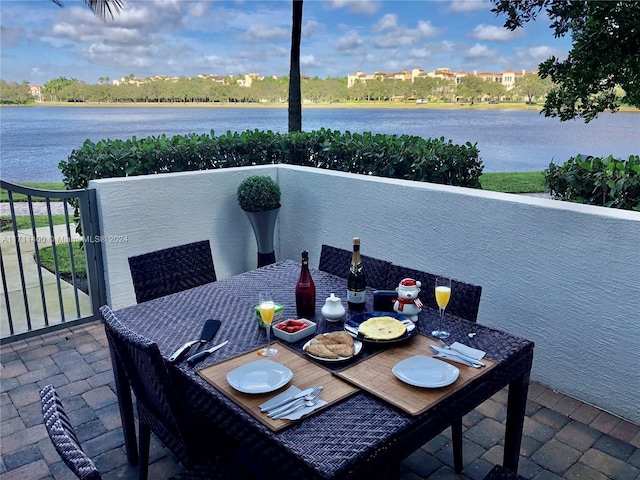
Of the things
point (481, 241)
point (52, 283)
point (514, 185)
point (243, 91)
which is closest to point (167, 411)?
point (481, 241)

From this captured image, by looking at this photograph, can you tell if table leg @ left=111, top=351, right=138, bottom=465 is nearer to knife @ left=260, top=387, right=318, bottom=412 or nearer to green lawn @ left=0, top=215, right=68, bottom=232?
knife @ left=260, top=387, right=318, bottom=412

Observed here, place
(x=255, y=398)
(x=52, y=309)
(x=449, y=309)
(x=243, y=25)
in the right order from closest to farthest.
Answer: (x=255, y=398), (x=449, y=309), (x=52, y=309), (x=243, y=25)

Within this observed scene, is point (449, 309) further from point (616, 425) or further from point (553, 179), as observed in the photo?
point (553, 179)

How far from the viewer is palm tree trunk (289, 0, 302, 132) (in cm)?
714

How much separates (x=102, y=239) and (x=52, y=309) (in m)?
0.86

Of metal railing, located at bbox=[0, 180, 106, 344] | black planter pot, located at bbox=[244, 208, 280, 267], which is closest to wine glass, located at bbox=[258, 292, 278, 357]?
metal railing, located at bbox=[0, 180, 106, 344]

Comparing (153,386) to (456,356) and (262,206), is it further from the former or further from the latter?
(262,206)

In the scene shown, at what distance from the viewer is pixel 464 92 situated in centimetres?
1453

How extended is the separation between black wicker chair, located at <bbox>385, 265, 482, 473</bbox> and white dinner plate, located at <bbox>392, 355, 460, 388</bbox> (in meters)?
0.54

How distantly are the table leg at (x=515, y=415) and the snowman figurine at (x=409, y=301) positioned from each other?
447 mm

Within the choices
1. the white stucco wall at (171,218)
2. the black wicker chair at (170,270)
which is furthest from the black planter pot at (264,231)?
the black wicker chair at (170,270)

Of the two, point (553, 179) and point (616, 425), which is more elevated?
point (553, 179)

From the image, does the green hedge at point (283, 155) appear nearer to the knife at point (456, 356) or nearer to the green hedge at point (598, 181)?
the green hedge at point (598, 181)

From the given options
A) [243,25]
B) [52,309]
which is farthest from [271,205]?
[243,25]
